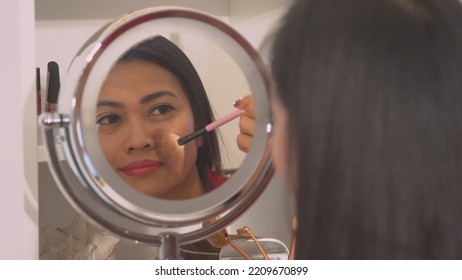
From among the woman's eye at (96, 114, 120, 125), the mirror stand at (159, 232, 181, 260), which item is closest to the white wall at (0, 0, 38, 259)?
the woman's eye at (96, 114, 120, 125)

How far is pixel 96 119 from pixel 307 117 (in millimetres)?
204

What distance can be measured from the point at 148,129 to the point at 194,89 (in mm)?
167

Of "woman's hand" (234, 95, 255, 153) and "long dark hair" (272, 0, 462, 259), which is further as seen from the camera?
"woman's hand" (234, 95, 255, 153)

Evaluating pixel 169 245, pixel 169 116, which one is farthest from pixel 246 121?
pixel 169 245

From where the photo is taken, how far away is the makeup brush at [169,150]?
78 centimetres

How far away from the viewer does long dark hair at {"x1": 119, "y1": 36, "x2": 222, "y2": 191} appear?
80 centimetres

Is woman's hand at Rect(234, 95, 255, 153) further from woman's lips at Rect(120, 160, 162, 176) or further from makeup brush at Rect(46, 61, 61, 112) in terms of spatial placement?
makeup brush at Rect(46, 61, 61, 112)

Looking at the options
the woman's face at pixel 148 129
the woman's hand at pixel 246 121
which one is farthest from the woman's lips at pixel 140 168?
the woman's hand at pixel 246 121

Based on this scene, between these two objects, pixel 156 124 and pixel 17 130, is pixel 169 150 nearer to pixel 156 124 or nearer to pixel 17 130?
pixel 156 124

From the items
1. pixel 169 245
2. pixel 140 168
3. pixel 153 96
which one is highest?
pixel 153 96

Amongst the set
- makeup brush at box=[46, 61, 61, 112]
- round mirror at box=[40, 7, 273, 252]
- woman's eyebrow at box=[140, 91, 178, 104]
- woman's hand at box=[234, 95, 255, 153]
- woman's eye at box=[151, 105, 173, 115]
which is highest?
makeup brush at box=[46, 61, 61, 112]

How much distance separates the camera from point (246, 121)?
2.68ft
